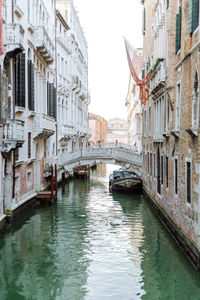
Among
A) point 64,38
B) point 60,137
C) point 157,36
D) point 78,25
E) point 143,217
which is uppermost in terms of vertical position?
point 78,25

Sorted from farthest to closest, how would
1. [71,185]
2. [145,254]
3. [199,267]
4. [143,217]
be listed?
[71,185] < [143,217] < [145,254] < [199,267]

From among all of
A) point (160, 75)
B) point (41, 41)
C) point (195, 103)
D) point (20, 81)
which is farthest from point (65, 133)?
point (195, 103)

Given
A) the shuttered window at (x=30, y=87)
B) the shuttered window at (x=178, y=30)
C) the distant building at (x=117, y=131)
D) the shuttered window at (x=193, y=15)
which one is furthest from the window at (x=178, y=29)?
the distant building at (x=117, y=131)

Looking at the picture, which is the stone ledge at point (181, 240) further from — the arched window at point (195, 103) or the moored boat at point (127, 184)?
the moored boat at point (127, 184)

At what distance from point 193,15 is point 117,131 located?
92.5 meters

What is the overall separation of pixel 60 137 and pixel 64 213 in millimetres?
8995

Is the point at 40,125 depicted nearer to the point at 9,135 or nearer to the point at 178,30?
the point at 9,135

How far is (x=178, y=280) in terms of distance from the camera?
8.38 meters

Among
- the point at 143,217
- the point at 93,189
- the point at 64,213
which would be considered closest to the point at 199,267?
the point at 143,217

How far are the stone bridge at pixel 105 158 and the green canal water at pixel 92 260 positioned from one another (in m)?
6.66

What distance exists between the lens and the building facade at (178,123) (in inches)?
357

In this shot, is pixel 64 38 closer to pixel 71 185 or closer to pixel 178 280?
pixel 71 185

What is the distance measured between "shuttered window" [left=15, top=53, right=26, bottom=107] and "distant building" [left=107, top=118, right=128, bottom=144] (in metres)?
76.0

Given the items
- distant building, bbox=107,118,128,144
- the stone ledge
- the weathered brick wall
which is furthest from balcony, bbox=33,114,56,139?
distant building, bbox=107,118,128,144
